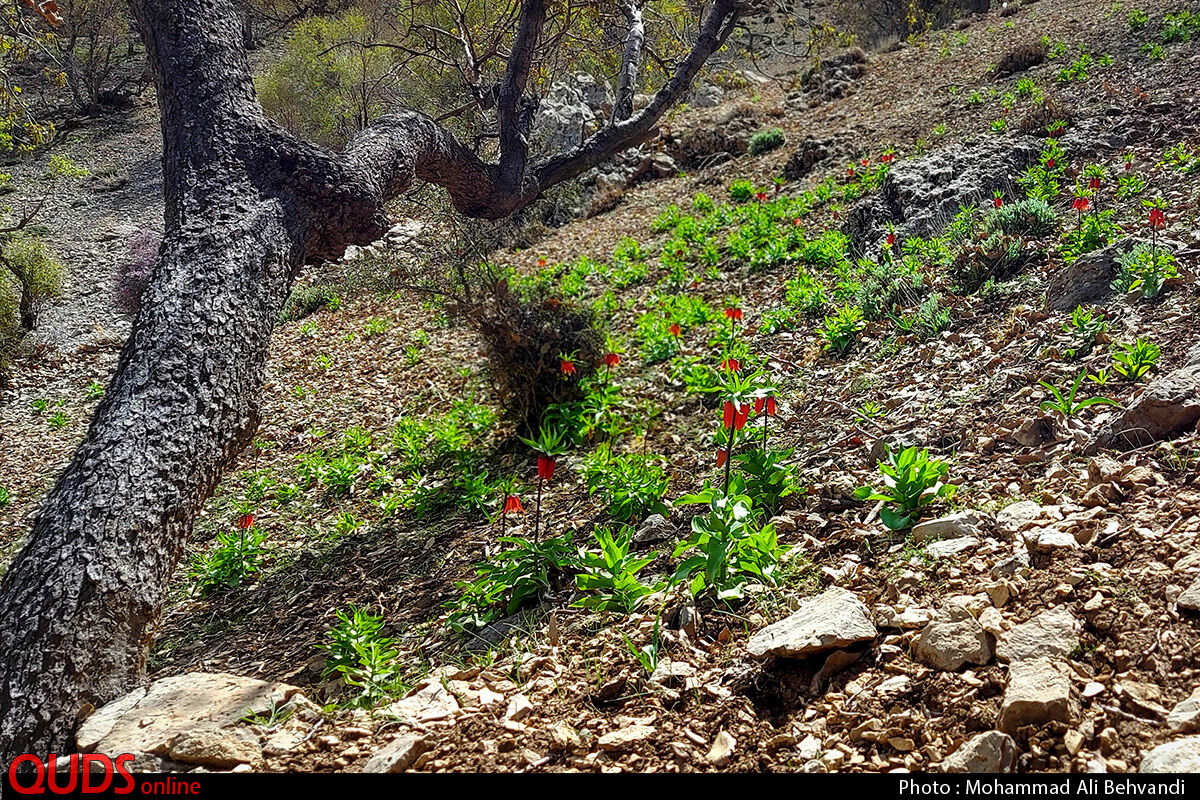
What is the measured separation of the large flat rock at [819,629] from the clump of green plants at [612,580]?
1.74 ft

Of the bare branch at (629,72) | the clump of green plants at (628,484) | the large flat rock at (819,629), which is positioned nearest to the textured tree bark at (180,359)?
the clump of green plants at (628,484)

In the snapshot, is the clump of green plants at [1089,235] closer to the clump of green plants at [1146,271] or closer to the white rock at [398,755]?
the clump of green plants at [1146,271]

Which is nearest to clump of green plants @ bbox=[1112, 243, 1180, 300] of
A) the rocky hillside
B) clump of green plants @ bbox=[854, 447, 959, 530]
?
the rocky hillside

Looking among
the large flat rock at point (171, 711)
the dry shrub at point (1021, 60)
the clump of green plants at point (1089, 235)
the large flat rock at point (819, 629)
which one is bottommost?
the large flat rock at point (171, 711)

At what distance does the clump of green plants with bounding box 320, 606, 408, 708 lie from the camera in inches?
94.1

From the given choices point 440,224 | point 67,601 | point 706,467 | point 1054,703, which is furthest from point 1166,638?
point 440,224

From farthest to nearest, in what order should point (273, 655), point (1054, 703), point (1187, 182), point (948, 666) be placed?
point (1187, 182), point (273, 655), point (948, 666), point (1054, 703)

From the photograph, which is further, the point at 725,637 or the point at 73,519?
the point at 73,519

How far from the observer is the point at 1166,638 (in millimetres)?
1675

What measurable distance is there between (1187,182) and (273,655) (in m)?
6.71

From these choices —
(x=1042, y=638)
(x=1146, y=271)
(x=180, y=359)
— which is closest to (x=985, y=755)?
(x=1042, y=638)

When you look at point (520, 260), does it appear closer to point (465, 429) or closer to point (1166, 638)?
point (465, 429)

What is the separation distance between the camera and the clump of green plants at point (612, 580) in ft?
8.61

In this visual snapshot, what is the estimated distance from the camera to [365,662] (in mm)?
2561
